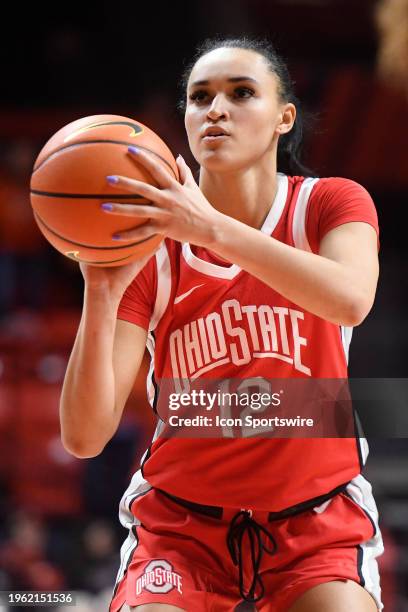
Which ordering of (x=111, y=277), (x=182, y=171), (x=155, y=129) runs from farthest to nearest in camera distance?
(x=155, y=129) < (x=111, y=277) < (x=182, y=171)

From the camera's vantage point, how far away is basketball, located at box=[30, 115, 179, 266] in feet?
6.75

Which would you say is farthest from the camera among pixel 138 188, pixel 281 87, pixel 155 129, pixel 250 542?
pixel 155 129

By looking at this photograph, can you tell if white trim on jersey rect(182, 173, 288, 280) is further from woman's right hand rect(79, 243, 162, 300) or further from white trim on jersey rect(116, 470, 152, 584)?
white trim on jersey rect(116, 470, 152, 584)

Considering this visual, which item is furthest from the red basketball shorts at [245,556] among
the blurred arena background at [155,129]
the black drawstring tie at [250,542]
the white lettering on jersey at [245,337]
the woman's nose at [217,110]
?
the blurred arena background at [155,129]

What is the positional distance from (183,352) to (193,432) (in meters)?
0.22

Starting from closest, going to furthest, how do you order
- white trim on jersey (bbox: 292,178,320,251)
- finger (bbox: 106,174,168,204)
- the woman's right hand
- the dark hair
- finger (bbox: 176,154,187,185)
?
finger (bbox: 106,174,168,204) < finger (bbox: 176,154,187,185) < the woman's right hand < white trim on jersey (bbox: 292,178,320,251) < the dark hair

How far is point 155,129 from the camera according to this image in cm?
926

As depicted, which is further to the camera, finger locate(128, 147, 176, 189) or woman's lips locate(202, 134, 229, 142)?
woman's lips locate(202, 134, 229, 142)

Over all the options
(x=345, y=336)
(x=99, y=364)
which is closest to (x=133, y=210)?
(x=99, y=364)

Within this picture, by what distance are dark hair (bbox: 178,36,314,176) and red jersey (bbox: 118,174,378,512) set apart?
0.38 metres

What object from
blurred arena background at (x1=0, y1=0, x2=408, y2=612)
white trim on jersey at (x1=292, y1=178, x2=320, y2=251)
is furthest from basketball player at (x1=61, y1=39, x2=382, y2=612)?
blurred arena background at (x1=0, y1=0, x2=408, y2=612)

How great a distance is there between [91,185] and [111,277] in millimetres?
322

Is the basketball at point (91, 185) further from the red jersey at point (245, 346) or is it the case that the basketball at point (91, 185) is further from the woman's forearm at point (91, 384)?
the red jersey at point (245, 346)

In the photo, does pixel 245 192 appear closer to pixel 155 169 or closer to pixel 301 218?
pixel 301 218
